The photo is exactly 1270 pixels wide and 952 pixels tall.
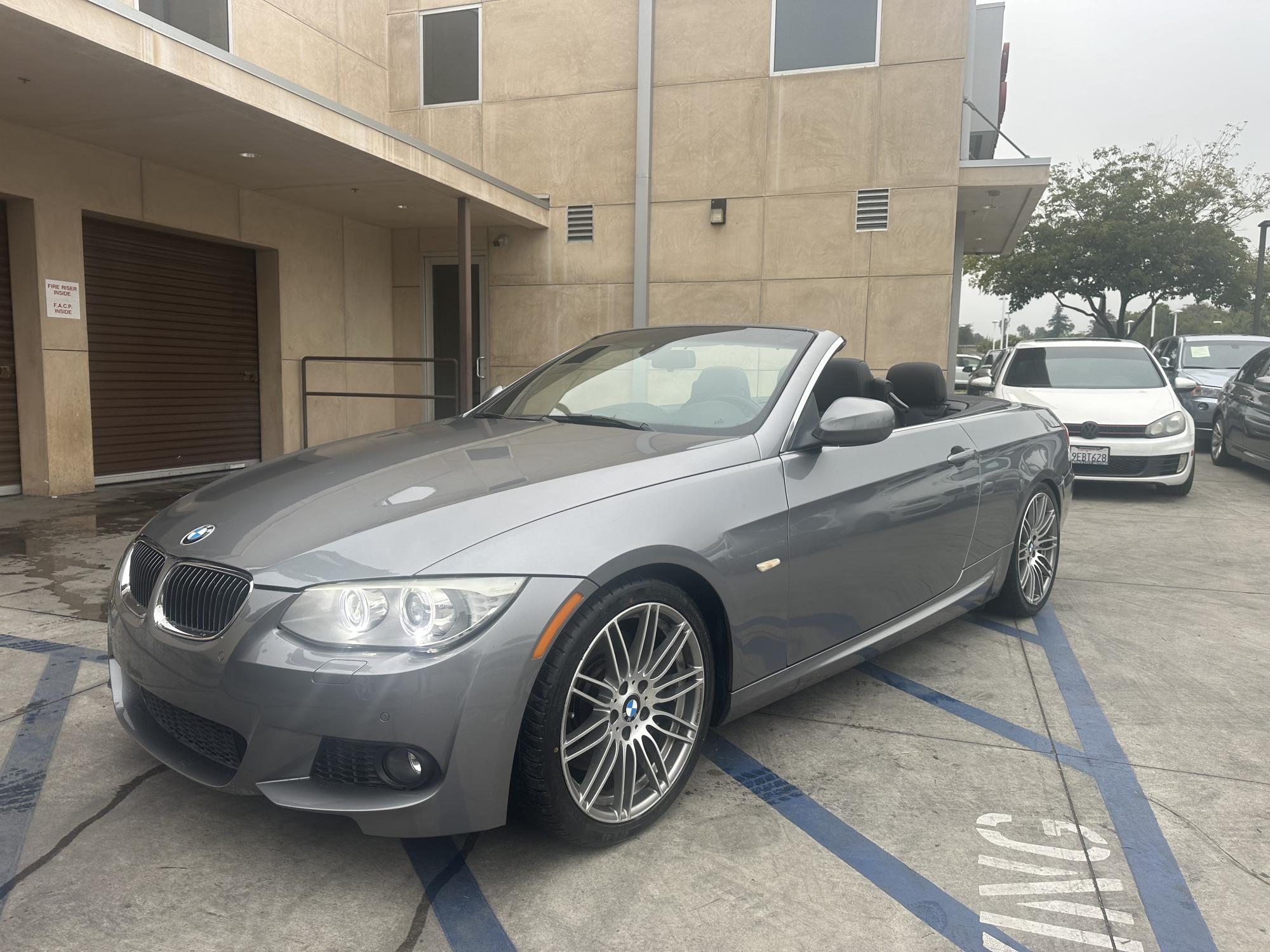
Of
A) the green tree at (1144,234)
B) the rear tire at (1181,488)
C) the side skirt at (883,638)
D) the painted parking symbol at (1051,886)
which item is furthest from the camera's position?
the green tree at (1144,234)

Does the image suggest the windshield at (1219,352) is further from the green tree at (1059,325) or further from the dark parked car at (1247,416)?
the green tree at (1059,325)

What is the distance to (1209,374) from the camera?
1358cm

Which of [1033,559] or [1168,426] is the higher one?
[1168,426]

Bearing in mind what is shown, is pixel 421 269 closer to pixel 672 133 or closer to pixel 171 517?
pixel 672 133

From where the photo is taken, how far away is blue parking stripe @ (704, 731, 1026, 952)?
2109 mm

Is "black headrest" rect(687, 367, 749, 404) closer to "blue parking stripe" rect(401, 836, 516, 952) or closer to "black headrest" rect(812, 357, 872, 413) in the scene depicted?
"black headrest" rect(812, 357, 872, 413)

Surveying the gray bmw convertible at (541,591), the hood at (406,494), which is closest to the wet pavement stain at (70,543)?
the hood at (406,494)

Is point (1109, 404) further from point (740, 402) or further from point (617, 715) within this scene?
point (617, 715)

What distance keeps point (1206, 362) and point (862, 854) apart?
47.1 ft

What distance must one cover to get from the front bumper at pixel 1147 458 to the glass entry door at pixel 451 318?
7622 millimetres

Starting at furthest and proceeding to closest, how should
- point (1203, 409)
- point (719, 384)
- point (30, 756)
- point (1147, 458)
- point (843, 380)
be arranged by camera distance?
1. point (1203, 409)
2. point (1147, 458)
3. point (843, 380)
4. point (719, 384)
5. point (30, 756)

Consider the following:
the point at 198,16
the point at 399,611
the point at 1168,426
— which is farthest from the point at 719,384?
the point at 198,16

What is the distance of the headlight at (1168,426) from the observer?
27.8 ft

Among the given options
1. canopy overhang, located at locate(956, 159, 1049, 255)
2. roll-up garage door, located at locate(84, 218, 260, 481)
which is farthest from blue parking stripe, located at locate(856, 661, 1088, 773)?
canopy overhang, located at locate(956, 159, 1049, 255)
